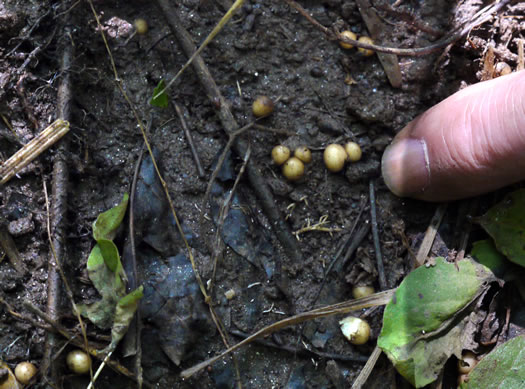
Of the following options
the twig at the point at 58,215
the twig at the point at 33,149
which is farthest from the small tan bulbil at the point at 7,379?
the twig at the point at 33,149

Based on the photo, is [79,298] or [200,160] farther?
[200,160]

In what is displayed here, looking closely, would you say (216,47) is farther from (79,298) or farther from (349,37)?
(79,298)

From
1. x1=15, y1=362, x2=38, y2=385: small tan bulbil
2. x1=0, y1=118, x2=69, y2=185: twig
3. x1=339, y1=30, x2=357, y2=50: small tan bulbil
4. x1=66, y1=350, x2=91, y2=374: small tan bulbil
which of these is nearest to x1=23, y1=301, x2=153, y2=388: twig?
x1=66, y1=350, x2=91, y2=374: small tan bulbil

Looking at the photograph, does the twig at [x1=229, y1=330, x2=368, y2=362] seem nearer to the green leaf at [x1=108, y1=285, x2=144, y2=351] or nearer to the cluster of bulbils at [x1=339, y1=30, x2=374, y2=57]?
the green leaf at [x1=108, y1=285, x2=144, y2=351]

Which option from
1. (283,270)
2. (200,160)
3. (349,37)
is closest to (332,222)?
(283,270)

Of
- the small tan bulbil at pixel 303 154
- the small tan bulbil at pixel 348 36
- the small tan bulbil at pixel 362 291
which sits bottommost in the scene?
the small tan bulbil at pixel 362 291

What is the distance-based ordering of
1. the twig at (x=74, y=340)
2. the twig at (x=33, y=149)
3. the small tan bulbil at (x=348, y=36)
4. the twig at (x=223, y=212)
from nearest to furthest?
the twig at (x=74, y=340) < the twig at (x=33, y=149) < the twig at (x=223, y=212) < the small tan bulbil at (x=348, y=36)

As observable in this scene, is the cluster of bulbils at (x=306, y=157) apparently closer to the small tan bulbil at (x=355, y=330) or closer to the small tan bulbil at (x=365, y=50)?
the small tan bulbil at (x=365, y=50)
